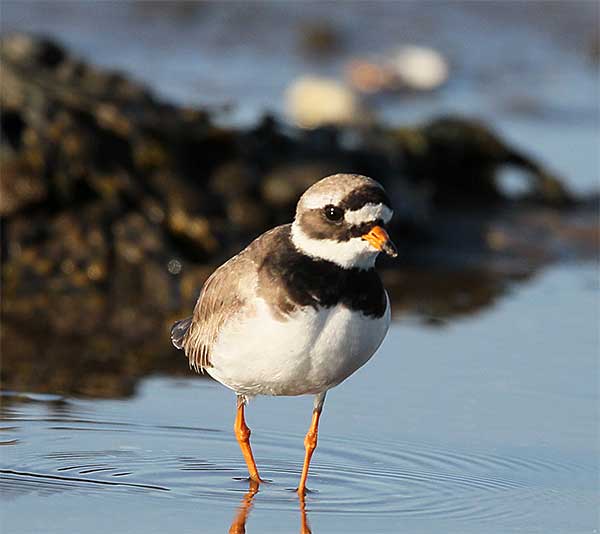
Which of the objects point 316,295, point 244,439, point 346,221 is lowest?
point 244,439

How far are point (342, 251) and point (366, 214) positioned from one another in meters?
0.19

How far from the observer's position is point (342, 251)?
5.30 m

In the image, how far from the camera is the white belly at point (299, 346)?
17.3ft

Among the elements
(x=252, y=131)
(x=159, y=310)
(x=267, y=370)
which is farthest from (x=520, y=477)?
(x=252, y=131)

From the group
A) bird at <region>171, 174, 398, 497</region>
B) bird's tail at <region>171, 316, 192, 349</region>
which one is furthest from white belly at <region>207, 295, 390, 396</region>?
bird's tail at <region>171, 316, 192, 349</region>

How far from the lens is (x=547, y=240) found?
36.0 ft

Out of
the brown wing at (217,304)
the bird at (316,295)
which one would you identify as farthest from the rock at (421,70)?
the bird at (316,295)

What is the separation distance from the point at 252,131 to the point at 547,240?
8.42ft

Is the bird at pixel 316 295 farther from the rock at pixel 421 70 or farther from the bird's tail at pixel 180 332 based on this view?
the rock at pixel 421 70

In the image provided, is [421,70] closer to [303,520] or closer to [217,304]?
[217,304]

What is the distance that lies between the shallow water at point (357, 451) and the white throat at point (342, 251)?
1014mm

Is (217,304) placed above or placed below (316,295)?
above

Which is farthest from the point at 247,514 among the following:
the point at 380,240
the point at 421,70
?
the point at 421,70

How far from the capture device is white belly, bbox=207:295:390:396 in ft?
17.3
